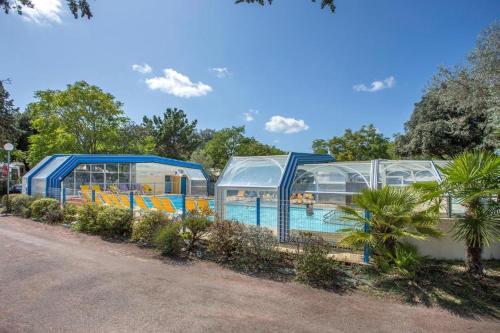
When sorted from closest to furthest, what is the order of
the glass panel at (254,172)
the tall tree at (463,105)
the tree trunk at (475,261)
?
1. the tree trunk at (475,261)
2. the glass panel at (254,172)
3. the tall tree at (463,105)

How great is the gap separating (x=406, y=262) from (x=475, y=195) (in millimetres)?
1750

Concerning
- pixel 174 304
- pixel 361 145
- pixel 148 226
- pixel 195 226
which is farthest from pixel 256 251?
pixel 361 145

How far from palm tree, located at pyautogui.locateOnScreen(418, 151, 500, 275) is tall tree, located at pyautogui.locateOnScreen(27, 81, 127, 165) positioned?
83.1 ft

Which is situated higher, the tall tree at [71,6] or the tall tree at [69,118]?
the tall tree at [69,118]

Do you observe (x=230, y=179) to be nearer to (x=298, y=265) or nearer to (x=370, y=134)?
(x=298, y=265)

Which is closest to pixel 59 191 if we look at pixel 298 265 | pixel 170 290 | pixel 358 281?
pixel 170 290

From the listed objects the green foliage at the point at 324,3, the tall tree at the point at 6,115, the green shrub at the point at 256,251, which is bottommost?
the green shrub at the point at 256,251

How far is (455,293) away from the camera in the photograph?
17.4 feet

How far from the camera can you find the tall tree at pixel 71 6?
474cm

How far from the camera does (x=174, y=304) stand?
15.7 feet

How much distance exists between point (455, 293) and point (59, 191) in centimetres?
1614

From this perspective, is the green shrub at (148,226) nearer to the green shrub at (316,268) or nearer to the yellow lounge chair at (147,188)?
the green shrub at (316,268)

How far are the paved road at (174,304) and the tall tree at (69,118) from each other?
767 inches

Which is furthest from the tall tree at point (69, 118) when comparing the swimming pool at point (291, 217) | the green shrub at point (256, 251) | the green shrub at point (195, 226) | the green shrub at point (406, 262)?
the green shrub at point (406, 262)
